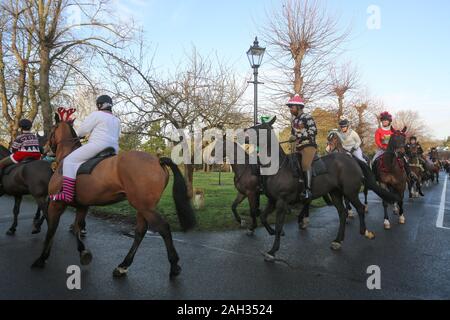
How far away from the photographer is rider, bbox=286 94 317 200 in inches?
259

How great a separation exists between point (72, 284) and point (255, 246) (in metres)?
3.36

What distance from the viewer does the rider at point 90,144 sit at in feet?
17.1

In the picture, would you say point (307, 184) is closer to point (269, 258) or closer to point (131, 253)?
point (269, 258)

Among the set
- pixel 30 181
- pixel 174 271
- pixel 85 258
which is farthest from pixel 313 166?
pixel 30 181

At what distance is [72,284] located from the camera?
15.0 feet

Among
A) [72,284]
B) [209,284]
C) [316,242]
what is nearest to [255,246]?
[316,242]

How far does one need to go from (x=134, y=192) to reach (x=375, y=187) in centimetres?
533

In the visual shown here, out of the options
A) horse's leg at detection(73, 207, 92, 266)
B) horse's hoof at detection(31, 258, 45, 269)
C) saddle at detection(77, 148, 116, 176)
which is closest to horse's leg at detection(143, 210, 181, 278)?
saddle at detection(77, 148, 116, 176)

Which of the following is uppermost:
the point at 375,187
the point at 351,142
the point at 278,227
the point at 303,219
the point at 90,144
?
the point at 90,144

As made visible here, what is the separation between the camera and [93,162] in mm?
5270

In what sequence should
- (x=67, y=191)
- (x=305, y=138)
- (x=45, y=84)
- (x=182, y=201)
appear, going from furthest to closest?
(x=45, y=84) < (x=305, y=138) < (x=182, y=201) < (x=67, y=191)

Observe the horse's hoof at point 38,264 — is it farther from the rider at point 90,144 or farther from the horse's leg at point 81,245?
the rider at point 90,144
